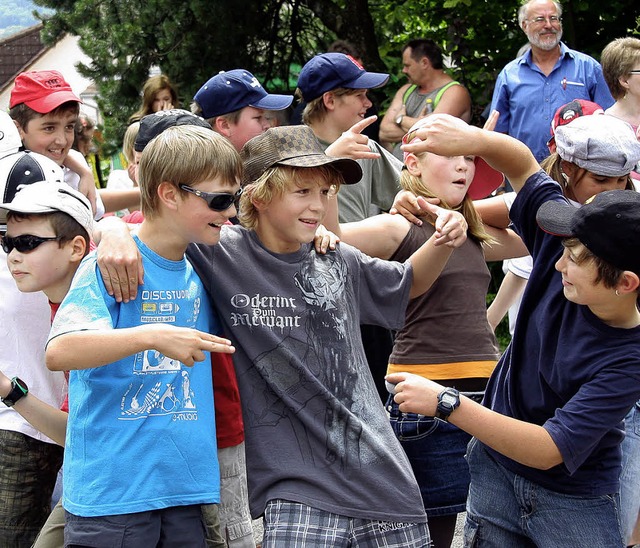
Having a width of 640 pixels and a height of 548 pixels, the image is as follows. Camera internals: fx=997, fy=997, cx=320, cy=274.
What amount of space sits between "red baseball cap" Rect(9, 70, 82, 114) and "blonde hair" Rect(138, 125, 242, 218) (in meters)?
1.89

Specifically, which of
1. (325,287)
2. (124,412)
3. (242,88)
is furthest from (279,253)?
(242,88)

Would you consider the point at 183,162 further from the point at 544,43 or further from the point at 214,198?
the point at 544,43

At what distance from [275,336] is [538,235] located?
3.02 ft

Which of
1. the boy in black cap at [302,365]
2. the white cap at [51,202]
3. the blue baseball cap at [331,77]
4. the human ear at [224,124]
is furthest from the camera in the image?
the blue baseball cap at [331,77]

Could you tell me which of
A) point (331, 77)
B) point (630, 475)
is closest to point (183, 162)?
point (630, 475)

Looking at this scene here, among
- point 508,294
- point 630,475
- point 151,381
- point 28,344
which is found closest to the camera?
point 151,381

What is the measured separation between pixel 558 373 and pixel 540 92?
4.97 meters

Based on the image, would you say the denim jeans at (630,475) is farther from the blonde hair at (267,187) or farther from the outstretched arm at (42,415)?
the outstretched arm at (42,415)

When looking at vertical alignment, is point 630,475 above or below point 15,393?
below

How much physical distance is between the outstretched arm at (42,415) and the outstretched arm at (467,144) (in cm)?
152

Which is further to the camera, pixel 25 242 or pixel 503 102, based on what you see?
pixel 503 102

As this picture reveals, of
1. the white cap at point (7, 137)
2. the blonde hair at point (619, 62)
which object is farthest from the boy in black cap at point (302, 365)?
the blonde hair at point (619, 62)

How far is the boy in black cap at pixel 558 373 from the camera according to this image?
2877 mm

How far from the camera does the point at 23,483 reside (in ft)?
12.3
